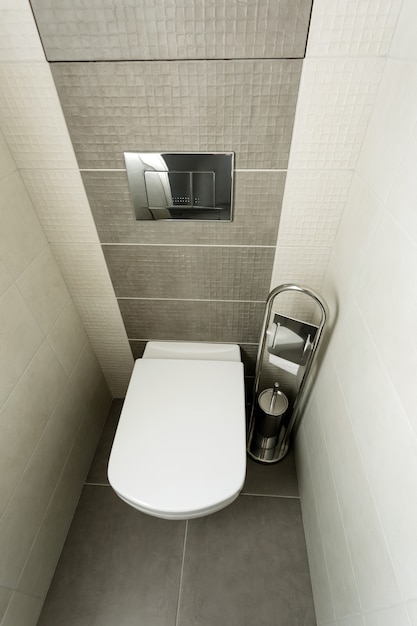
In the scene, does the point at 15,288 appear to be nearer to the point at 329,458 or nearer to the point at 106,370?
the point at 106,370

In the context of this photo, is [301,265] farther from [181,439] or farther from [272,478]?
[272,478]

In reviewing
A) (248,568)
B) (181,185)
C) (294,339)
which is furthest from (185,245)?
(248,568)

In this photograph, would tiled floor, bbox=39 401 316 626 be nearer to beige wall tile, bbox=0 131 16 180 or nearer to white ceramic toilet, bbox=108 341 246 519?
white ceramic toilet, bbox=108 341 246 519

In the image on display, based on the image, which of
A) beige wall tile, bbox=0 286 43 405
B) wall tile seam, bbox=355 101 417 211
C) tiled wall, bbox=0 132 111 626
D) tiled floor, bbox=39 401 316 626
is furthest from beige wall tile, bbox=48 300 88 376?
wall tile seam, bbox=355 101 417 211

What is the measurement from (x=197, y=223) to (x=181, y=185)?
0.40 feet

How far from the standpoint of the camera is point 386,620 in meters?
0.60

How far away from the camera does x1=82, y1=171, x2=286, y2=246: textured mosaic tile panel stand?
0.83 meters

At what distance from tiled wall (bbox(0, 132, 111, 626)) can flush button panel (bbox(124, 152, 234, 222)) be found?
12.9 inches

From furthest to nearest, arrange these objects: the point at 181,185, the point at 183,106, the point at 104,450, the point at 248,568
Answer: the point at 104,450, the point at 248,568, the point at 181,185, the point at 183,106

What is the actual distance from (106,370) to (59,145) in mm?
943

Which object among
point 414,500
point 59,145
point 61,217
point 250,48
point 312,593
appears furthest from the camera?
point 312,593

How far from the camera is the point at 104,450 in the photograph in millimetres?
1400

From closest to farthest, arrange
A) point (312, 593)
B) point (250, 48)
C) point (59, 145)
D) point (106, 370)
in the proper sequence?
1. point (250, 48)
2. point (59, 145)
3. point (312, 593)
4. point (106, 370)

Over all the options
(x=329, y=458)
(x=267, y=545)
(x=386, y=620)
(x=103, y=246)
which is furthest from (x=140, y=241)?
(x=267, y=545)
